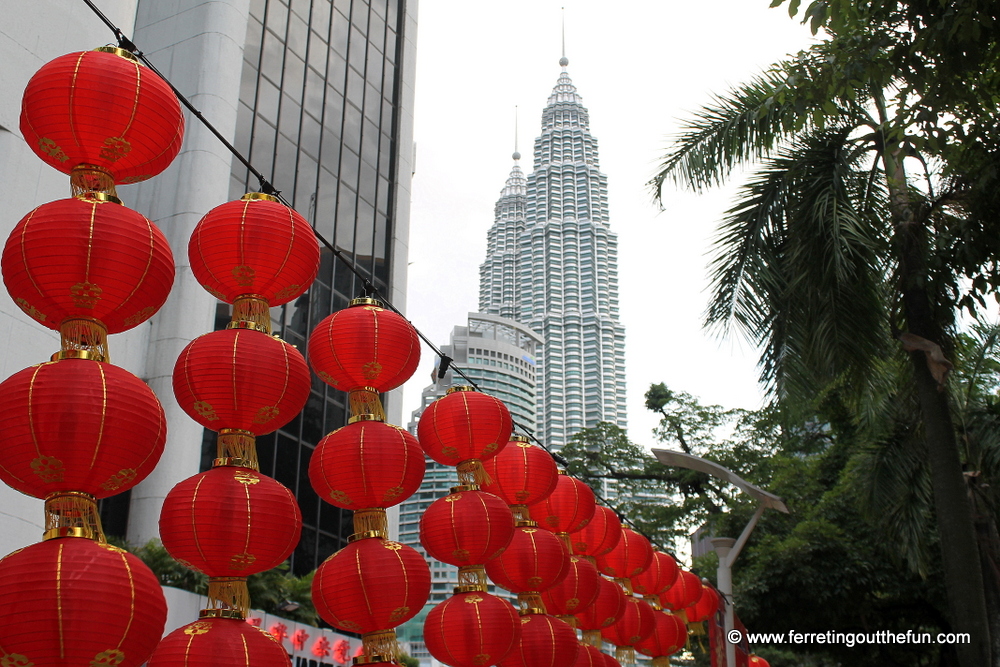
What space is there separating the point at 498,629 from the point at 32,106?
15.2 ft

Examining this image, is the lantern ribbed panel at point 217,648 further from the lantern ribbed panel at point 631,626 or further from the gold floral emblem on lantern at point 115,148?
the lantern ribbed panel at point 631,626

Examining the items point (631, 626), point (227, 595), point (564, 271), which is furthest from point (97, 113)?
point (564, 271)

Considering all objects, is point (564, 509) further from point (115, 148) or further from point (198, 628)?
point (115, 148)

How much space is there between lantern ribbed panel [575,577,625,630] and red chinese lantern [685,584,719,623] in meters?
3.02

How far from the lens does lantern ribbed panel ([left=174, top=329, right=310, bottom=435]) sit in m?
4.90

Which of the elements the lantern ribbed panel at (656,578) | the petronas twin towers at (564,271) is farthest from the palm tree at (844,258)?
the petronas twin towers at (564,271)

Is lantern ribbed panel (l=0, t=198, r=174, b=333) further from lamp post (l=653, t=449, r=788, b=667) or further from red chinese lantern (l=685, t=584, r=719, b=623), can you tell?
red chinese lantern (l=685, t=584, r=719, b=623)

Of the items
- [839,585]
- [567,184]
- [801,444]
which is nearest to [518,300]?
[567,184]

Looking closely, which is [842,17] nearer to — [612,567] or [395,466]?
[395,466]

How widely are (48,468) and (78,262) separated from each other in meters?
0.97

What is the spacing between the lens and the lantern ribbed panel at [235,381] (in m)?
4.90

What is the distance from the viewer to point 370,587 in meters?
5.66

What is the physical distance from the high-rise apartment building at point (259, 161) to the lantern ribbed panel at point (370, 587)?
332 centimetres

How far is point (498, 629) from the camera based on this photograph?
659 centimetres
